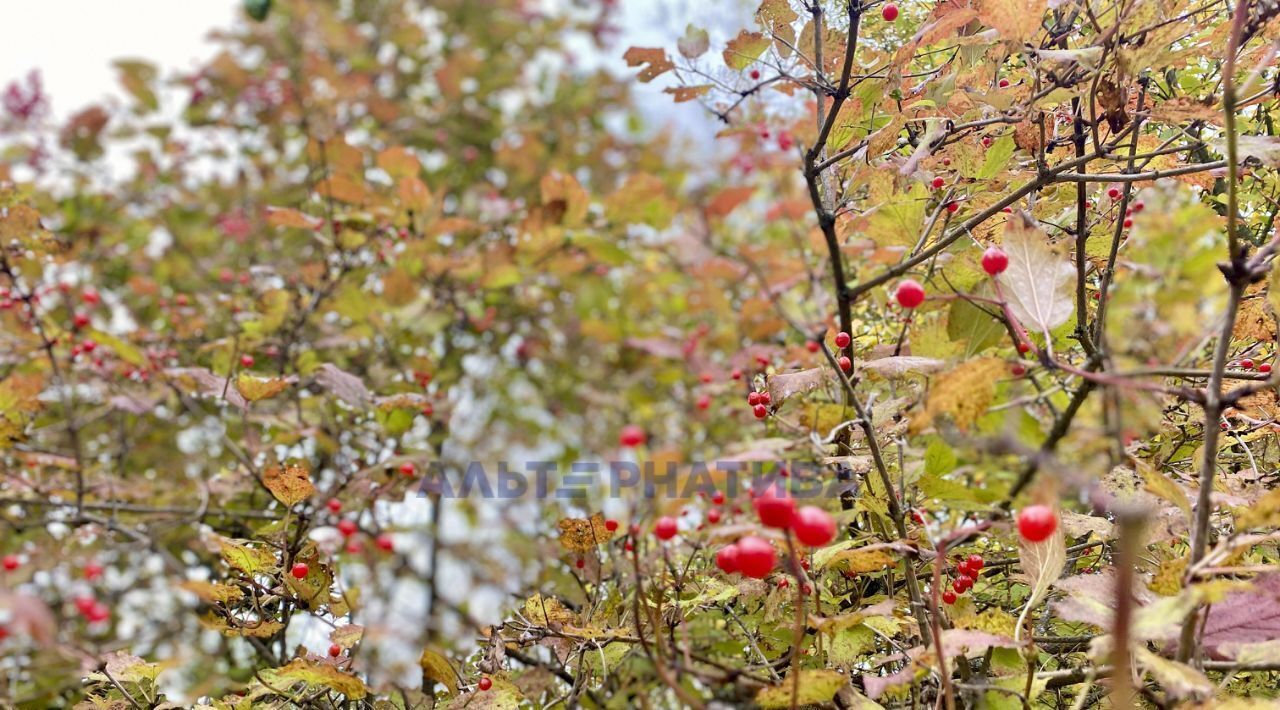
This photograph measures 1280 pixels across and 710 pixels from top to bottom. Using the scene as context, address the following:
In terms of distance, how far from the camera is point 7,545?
2613 millimetres

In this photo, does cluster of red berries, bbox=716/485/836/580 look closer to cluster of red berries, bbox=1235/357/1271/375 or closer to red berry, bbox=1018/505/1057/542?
red berry, bbox=1018/505/1057/542

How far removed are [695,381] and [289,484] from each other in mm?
2071

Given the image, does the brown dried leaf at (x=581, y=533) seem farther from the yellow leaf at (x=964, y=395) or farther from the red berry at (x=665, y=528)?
the yellow leaf at (x=964, y=395)

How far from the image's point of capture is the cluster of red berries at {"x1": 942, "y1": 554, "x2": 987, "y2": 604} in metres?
1.24

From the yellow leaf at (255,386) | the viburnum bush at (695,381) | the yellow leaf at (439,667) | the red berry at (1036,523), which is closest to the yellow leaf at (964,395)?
the viburnum bush at (695,381)

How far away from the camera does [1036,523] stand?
0.75m

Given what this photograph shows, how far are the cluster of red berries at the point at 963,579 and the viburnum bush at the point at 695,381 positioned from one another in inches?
0.5

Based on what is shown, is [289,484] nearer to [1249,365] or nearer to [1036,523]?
[1036,523]

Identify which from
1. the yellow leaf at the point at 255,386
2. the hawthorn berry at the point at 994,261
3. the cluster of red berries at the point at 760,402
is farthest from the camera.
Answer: the yellow leaf at the point at 255,386

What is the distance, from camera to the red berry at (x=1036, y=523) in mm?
756

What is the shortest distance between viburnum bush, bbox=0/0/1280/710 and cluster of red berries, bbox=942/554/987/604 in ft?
0.04

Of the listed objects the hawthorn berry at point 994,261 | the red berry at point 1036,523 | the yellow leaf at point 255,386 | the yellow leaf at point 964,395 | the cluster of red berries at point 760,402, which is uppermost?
the yellow leaf at point 255,386

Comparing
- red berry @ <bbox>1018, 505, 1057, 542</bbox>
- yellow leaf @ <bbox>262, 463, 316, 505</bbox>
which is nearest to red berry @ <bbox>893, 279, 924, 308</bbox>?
red berry @ <bbox>1018, 505, 1057, 542</bbox>

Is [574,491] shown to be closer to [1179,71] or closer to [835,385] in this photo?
[835,385]
